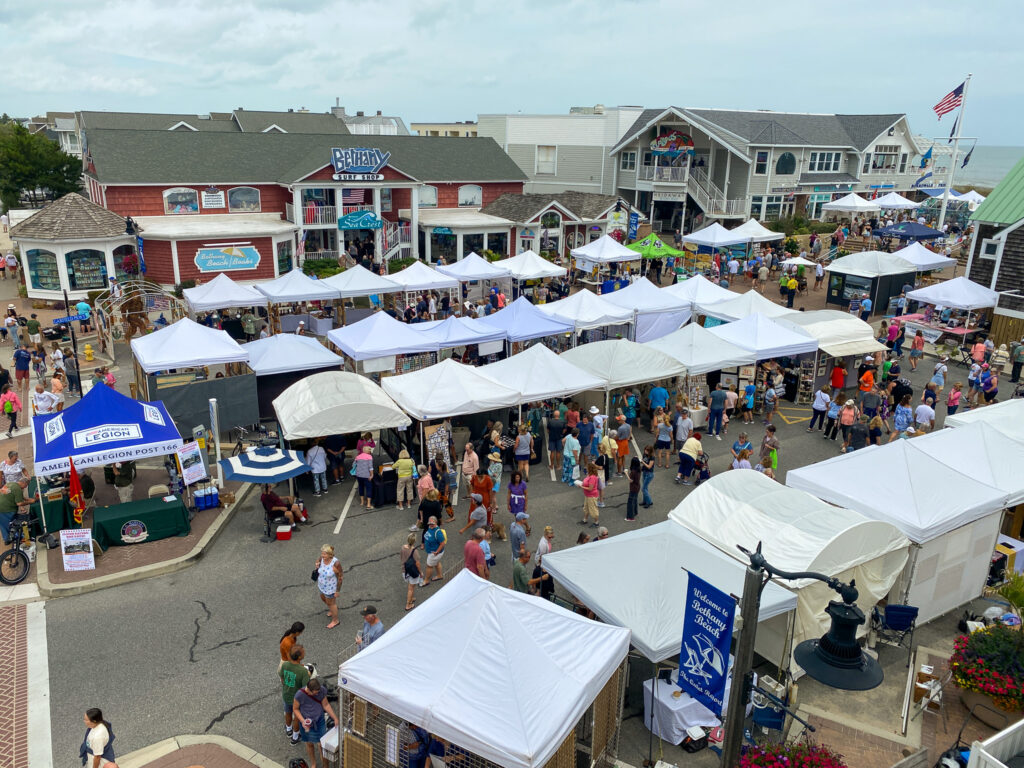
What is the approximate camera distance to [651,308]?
23500 millimetres

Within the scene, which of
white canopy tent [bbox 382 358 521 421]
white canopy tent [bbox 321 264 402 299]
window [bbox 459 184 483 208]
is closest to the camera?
white canopy tent [bbox 382 358 521 421]

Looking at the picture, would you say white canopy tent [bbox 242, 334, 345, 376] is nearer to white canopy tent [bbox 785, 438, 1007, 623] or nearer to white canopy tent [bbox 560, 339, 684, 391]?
white canopy tent [bbox 560, 339, 684, 391]

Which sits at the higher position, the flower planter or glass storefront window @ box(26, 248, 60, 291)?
glass storefront window @ box(26, 248, 60, 291)

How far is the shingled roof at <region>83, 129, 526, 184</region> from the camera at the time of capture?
107 feet

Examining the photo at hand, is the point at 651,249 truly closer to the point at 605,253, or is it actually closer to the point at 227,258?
the point at 605,253

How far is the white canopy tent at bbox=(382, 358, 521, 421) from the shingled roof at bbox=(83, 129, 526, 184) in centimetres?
2065

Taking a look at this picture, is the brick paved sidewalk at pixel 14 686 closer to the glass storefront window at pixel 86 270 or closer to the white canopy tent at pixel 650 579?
the white canopy tent at pixel 650 579

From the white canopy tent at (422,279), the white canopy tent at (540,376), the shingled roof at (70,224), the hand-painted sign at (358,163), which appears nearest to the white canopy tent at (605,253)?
the white canopy tent at (422,279)

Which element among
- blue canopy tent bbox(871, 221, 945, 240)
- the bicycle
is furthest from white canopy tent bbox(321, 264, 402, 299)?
blue canopy tent bbox(871, 221, 945, 240)

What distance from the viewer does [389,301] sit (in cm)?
2980

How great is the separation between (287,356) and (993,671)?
604 inches

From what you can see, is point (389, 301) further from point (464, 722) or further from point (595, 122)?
point (595, 122)

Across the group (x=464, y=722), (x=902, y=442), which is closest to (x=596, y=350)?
(x=902, y=442)

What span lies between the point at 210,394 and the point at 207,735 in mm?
9383
